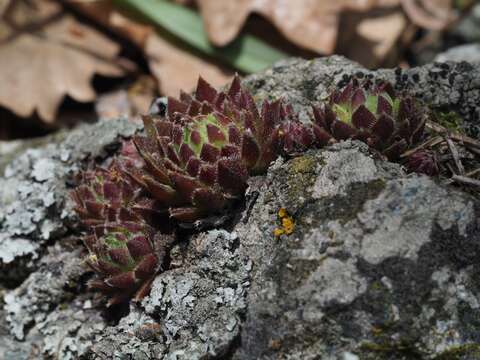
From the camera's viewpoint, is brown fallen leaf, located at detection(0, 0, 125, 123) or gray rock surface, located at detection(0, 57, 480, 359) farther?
brown fallen leaf, located at detection(0, 0, 125, 123)

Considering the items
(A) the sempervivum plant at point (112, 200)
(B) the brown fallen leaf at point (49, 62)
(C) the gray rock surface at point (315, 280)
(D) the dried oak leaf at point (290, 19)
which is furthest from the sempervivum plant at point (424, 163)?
(B) the brown fallen leaf at point (49, 62)

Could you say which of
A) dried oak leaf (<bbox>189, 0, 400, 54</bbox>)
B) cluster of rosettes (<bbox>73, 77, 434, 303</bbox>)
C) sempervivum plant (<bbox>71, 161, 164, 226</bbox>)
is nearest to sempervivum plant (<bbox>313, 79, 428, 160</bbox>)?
cluster of rosettes (<bbox>73, 77, 434, 303</bbox>)

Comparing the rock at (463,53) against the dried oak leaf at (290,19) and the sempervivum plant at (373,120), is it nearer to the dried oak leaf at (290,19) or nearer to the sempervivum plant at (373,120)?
the dried oak leaf at (290,19)

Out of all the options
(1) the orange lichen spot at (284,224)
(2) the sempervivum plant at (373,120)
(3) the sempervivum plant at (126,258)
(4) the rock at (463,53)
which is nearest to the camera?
(1) the orange lichen spot at (284,224)

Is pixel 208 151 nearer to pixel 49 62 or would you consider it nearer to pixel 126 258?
pixel 126 258

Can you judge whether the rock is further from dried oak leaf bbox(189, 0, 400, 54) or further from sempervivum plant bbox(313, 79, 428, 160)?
sempervivum plant bbox(313, 79, 428, 160)

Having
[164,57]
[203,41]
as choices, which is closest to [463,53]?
[203,41]

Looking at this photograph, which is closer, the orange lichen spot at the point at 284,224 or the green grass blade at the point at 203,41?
the orange lichen spot at the point at 284,224

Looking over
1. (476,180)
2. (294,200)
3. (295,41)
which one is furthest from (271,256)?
(295,41)
